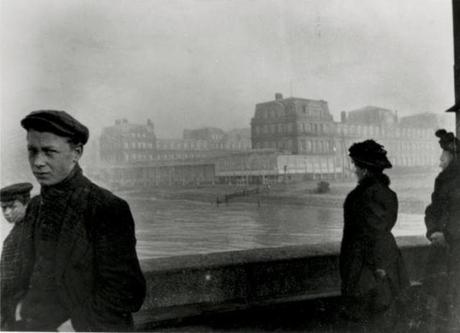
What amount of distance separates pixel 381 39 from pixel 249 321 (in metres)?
3.36

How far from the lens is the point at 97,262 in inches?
80.0

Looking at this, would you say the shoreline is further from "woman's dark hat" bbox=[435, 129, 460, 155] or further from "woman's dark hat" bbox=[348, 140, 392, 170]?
"woman's dark hat" bbox=[435, 129, 460, 155]

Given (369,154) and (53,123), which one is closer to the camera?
(53,123)

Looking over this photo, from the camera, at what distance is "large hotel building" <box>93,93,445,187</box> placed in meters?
5.58

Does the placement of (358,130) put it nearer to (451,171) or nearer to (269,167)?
(269,167)

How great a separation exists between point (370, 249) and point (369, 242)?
1.9 inches

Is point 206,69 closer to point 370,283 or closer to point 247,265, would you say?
point 247,265

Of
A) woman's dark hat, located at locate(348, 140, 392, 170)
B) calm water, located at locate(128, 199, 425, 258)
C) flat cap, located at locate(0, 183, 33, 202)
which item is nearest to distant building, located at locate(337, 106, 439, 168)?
woman's dark hat, located at locate(348, 140, 392, 170)

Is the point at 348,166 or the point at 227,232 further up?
the point at 348,166

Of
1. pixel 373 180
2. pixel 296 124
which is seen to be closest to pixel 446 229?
pixel 373 180

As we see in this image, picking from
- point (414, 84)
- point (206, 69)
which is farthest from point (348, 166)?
point (206, 69)

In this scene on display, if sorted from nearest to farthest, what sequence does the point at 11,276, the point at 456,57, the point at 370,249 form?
the point at 11,276 → the point at 370,249 → the point at 456,57

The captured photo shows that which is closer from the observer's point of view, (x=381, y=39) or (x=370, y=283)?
(x=370, y=283)

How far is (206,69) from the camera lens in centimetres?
495
